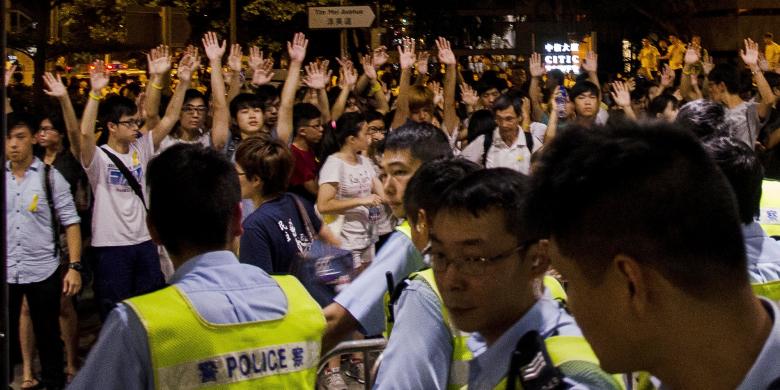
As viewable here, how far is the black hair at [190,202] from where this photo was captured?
10.5ft

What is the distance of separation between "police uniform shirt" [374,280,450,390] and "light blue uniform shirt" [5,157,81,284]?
5198mm

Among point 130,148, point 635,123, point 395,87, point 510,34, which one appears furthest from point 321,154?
point 510,34

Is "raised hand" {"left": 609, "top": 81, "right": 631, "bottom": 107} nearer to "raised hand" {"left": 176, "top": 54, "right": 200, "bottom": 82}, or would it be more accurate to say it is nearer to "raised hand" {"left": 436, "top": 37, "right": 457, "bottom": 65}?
"raised hand" {"left": 436, "top": 37, "right": 457, "bottom": 65}

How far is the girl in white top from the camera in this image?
8.08 metres

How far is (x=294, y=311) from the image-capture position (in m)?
3.26

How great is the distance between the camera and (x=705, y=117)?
17.2ft

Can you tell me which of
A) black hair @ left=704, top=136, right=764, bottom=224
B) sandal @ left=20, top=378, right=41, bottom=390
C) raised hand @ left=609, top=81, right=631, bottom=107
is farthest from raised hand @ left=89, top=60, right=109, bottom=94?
black hair @ left=704, top=136, right=764, bottom=224

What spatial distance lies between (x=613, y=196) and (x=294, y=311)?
5.53ft

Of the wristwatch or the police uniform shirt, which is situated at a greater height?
the police uniform shirt

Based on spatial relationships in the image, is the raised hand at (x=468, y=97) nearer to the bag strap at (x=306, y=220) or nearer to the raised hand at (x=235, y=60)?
the raised hand at (x=235, y=60)

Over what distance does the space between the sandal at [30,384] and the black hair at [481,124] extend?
14.6 ft

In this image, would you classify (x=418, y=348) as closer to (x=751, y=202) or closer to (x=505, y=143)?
(x=751, y=202)

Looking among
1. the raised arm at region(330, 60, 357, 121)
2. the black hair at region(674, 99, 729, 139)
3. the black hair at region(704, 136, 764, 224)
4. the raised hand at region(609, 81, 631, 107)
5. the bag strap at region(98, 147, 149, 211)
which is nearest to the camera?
the black hair at region(704, 136, 764, 224)

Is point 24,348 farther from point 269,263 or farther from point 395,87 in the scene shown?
point 395,87
